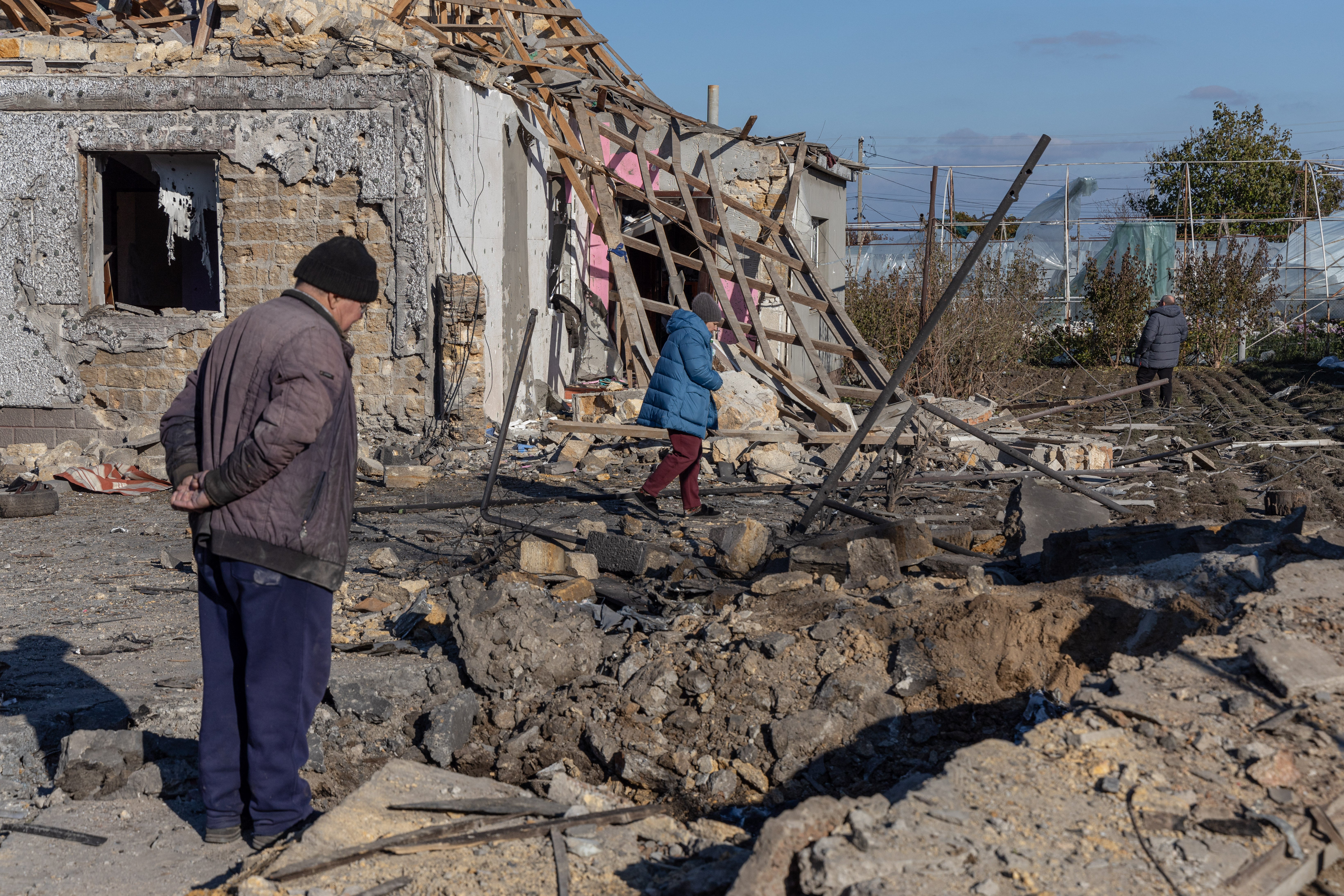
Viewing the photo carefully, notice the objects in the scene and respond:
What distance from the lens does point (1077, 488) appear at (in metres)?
6.52

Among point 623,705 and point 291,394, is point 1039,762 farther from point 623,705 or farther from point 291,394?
point 291,394

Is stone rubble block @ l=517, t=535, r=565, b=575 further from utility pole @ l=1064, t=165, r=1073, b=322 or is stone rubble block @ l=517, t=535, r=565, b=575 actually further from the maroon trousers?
utility pole @ l=1064, t=165, r=1073, b=322

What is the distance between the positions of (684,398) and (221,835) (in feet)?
15.3

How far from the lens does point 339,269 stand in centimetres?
292

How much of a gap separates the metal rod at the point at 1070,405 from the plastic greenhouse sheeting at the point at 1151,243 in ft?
28.8

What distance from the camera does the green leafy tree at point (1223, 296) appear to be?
1761cm

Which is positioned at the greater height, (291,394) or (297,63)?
(297,63)

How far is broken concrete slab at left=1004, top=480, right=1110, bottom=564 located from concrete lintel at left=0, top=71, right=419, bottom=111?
6.61m

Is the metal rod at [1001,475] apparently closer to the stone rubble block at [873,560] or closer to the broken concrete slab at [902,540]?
the broken concrete slab at [902,540]

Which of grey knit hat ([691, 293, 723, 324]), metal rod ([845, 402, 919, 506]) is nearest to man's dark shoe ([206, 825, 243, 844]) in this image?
metal rod ([845, 402, 919, 506])

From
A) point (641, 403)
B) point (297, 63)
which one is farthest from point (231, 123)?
point (641, 403)

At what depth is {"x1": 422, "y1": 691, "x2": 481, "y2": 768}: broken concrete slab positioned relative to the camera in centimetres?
366

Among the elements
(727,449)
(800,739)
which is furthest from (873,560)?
(727,449)

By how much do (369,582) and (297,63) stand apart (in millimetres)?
6007
